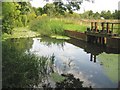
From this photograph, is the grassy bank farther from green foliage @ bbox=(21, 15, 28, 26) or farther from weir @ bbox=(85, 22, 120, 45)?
weir @ bbox=(85, 22, 120, 45)

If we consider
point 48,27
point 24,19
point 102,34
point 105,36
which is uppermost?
point 24,19

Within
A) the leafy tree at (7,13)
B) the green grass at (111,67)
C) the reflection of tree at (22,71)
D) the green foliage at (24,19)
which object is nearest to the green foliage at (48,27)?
the green foliage at (24,19)

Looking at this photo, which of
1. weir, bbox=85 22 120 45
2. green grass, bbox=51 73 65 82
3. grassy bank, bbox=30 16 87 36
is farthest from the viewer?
grassy bank, bbox=30 16 87 36

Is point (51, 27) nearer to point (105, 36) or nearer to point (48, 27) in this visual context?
point (48, 27)

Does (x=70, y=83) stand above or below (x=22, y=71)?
below

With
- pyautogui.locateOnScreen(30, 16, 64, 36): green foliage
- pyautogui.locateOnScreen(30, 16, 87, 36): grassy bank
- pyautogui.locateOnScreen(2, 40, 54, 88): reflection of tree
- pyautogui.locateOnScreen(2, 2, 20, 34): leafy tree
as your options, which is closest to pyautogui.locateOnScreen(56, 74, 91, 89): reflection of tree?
pyautogui.locateOnScreen(2, 40, 54, 88): reflection of tree

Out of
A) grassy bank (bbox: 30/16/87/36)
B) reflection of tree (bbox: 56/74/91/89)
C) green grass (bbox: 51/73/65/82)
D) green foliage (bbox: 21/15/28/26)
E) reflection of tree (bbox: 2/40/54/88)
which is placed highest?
green foliage (bbox: 21/15/28/26)

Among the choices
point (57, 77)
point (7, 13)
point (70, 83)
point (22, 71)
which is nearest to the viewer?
point (22, 71)

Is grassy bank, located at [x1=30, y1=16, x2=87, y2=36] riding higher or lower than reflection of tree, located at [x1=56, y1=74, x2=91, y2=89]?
higher

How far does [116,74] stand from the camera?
949cm

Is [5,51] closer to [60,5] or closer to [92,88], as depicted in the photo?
[60,5]

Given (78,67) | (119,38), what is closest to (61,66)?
(78,67)

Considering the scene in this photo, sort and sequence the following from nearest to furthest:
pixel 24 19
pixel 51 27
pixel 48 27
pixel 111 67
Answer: pixel 111 67 → pixel 51 27 → pixel 48 27 → pixel 24 19

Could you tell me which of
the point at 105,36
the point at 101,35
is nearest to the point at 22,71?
the point at 105,36
